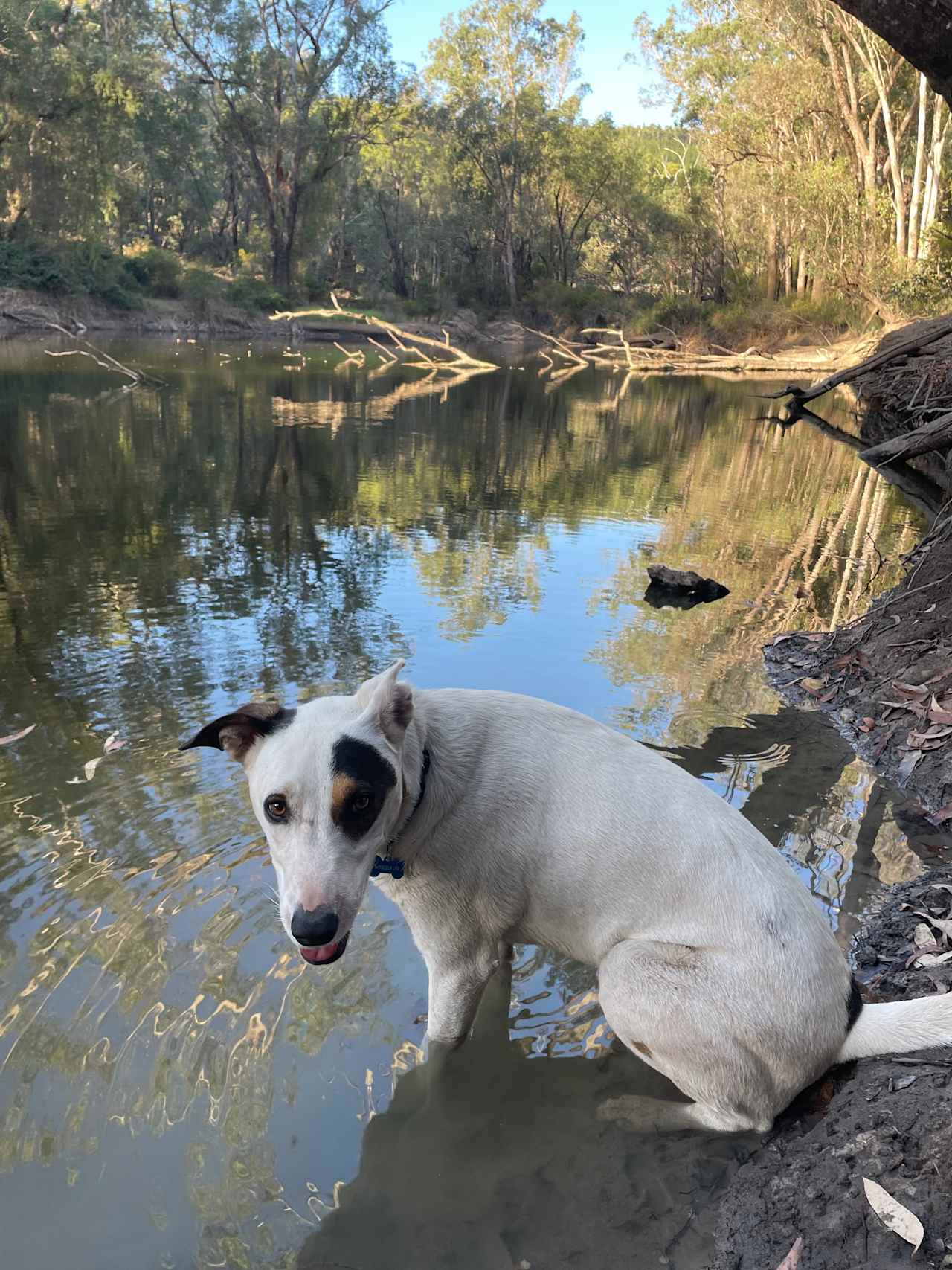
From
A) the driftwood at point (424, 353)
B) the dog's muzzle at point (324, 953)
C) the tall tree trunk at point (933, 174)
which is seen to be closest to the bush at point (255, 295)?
the driftwood at point (424, 353)

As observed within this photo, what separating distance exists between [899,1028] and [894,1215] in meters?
0.68

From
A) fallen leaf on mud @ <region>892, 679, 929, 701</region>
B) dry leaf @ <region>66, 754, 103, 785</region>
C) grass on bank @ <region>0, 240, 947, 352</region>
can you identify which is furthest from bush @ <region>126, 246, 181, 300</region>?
fallen leaf on mud @ <region>892, 679, 929, 701</region>

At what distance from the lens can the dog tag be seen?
3.56 metres

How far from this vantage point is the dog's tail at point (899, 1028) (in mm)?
3221

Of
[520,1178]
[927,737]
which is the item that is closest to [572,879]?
[520,1178]

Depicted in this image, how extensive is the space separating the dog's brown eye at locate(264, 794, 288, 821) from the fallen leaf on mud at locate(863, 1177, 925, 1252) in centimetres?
231

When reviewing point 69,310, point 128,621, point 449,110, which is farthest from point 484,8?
point 128,621

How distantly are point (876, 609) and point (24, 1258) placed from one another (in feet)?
28.3

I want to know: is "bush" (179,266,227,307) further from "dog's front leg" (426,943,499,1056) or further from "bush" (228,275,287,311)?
"dog's front leg" (426,943,499,1056)

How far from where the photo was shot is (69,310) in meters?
50.2

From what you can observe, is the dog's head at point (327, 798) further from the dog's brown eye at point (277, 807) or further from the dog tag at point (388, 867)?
the dog tag at point (388, 867)

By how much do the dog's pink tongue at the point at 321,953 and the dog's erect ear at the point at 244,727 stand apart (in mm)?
856

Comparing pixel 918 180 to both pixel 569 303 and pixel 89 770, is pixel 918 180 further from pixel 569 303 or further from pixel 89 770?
pixel 89 770

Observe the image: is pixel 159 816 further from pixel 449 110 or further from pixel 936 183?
pixel 449 110
